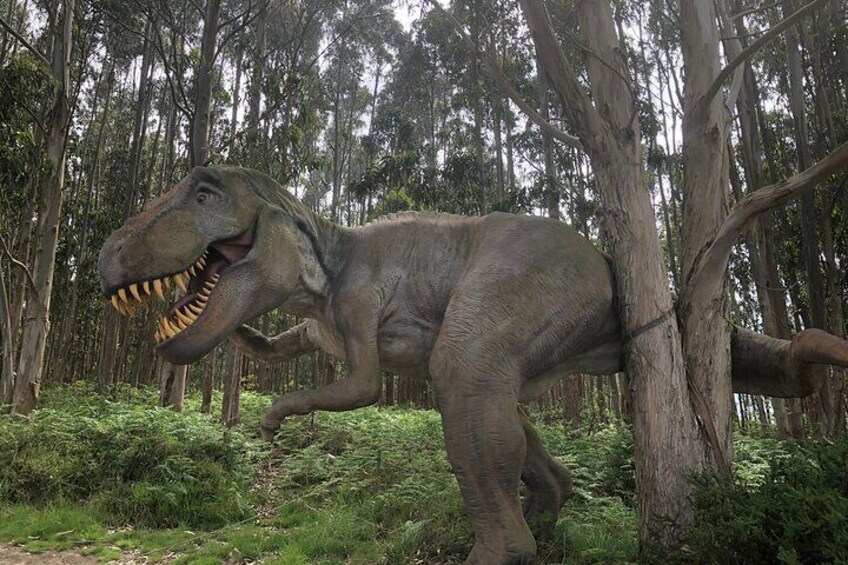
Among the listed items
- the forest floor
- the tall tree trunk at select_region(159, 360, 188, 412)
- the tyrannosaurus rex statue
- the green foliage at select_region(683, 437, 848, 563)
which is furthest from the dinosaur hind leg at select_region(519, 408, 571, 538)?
the tall tree trunk at select_region(159, 360, 188, 412)

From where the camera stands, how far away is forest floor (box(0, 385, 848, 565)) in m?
2.64

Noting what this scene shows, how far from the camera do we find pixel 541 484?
4074mm

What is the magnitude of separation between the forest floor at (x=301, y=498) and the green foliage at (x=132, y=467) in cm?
2

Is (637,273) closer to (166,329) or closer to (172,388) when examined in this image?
(166,329)

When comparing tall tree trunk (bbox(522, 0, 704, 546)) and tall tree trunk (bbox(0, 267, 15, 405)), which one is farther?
tall tree trunk (bbox(0, 267, 15, 405))

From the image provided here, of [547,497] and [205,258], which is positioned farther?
[547,497]

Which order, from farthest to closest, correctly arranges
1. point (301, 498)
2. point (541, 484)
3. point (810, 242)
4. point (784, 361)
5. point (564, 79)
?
point (810, 242)
point (301, 498)
point (541, 484)
point (564, 79)
point (784, 361)

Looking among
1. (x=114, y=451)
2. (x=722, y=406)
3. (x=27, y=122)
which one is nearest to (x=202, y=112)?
(x=27, y=122)

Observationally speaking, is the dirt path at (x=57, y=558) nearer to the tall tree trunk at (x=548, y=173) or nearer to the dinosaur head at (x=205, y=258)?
the dinosaur head at (x=205, y=258)

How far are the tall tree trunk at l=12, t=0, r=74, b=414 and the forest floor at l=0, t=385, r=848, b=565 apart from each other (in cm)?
85

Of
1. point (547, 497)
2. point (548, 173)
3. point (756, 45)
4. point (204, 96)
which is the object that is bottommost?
point (547, 497)

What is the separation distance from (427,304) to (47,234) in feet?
29.3

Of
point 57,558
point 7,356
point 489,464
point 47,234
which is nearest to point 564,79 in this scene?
point 489,464

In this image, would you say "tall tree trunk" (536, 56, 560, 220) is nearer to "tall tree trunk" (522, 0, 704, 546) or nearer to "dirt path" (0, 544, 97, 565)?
"tall tree trunk" (522, 0, 704, 546)
